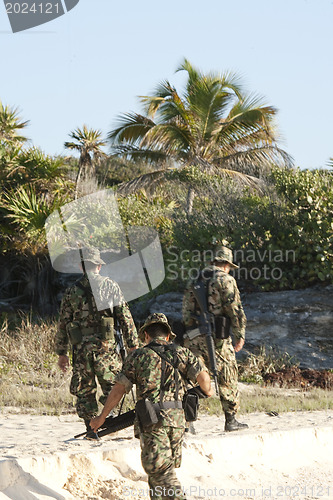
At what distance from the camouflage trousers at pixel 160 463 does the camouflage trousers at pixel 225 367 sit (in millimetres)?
2595

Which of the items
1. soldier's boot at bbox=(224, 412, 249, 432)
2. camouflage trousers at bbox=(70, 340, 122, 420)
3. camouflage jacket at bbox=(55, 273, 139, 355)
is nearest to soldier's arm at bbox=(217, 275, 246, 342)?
soldier's boot at bbox=(224, 412, 249, 432)

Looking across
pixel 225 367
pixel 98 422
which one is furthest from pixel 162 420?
pixel 225 367

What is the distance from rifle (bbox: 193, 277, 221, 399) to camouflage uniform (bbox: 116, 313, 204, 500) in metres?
2.34

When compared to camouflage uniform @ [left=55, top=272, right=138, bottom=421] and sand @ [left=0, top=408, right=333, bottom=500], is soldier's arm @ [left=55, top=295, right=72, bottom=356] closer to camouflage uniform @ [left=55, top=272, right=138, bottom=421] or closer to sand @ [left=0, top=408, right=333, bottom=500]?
camouflage uniform @ [left=55, top=272, right=138, bottom=421]

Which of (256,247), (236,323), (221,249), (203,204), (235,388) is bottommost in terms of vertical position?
(235,388)

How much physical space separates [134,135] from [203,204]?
9627 millimetres

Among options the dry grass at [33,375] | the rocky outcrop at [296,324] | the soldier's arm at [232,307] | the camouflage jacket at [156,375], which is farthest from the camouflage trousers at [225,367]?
the rocky outcrop at [296,324]

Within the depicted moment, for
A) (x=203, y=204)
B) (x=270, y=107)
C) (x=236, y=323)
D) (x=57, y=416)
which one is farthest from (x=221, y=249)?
(x=270, y=107)

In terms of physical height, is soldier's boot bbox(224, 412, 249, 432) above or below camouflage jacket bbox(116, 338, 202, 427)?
below

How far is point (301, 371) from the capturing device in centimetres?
1123

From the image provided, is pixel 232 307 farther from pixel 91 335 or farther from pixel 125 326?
pixel 91 335

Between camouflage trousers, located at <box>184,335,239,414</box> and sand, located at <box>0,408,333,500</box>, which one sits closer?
sand, located at <box>0,408,333,500</box>

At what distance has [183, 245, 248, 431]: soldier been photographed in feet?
22.0

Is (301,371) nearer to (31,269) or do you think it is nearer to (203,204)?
(203,204)
